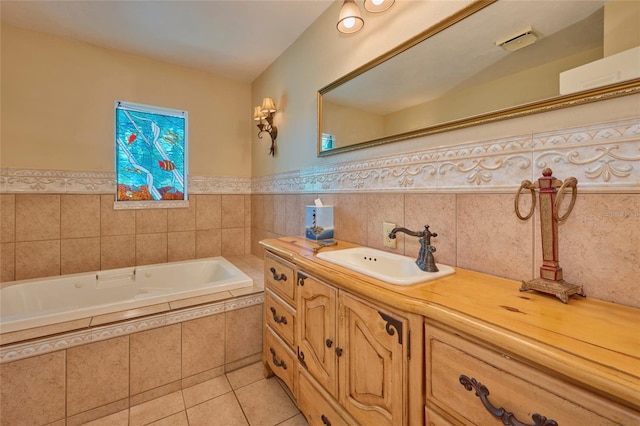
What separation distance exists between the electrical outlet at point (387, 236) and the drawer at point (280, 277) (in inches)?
20.1

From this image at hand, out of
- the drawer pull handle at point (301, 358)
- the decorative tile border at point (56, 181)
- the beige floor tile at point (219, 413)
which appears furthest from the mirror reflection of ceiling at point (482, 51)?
the decorative tile border at point (56, 181)

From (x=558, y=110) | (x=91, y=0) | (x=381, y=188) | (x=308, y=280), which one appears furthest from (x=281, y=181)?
(x=558, y=110)

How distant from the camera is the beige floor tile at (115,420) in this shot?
1.40 m

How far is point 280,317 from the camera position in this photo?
1468mm

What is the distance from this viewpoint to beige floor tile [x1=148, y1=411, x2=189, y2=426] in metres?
1.40

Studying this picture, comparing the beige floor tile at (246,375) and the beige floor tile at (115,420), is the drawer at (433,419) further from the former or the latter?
the beige floor tile at (115,420)

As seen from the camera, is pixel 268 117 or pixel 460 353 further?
pixel 268 117

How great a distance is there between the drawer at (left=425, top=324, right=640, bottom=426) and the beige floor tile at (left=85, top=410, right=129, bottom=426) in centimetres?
167

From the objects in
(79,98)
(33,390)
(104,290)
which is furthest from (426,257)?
(79,98)

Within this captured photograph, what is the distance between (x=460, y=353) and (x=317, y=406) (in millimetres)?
816

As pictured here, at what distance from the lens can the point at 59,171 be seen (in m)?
2.18

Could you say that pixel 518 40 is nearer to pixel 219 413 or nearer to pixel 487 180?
pixel 487 180

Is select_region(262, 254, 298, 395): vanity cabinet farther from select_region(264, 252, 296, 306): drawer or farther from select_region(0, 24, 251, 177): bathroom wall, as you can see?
select_region(0, 24, 251, 177): bathroom wall

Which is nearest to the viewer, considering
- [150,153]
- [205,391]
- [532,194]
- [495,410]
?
[495,410]
